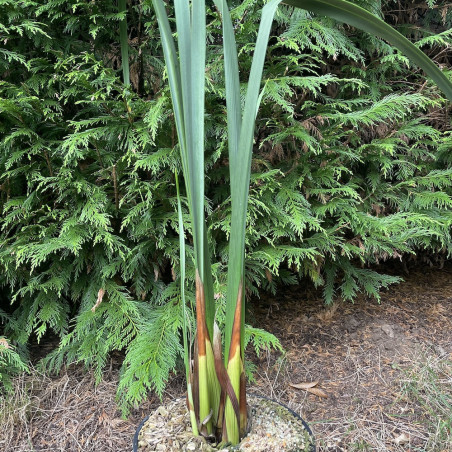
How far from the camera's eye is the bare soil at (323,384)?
139 cm

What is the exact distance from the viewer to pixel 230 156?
74cm

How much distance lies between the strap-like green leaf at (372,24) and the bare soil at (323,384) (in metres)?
1.23

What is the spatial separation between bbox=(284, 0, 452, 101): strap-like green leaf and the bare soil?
1.23 m

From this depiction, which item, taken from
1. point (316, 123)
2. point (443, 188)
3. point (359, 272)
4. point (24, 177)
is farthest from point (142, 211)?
point (443, 188)

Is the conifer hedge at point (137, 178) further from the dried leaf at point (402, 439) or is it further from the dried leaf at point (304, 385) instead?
the dried leaf at point (402, 439)

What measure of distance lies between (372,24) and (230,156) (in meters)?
0.32

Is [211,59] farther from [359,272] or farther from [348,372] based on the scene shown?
[348,372]

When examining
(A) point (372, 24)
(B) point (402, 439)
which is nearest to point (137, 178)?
(A) point (372, 24)

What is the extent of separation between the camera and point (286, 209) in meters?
1.60

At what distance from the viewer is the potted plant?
62cm

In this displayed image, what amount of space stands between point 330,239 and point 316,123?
0.55 metres

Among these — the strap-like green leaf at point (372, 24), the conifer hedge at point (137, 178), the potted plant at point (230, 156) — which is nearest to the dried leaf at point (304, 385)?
the conifer hedge at point (137, 178)

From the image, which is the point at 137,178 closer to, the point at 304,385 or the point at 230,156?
the point at 230,156

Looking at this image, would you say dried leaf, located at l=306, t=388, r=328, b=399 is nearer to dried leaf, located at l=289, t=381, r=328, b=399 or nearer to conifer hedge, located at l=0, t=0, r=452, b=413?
dried leaf, located at l=289, t=381, r=328, b=399
